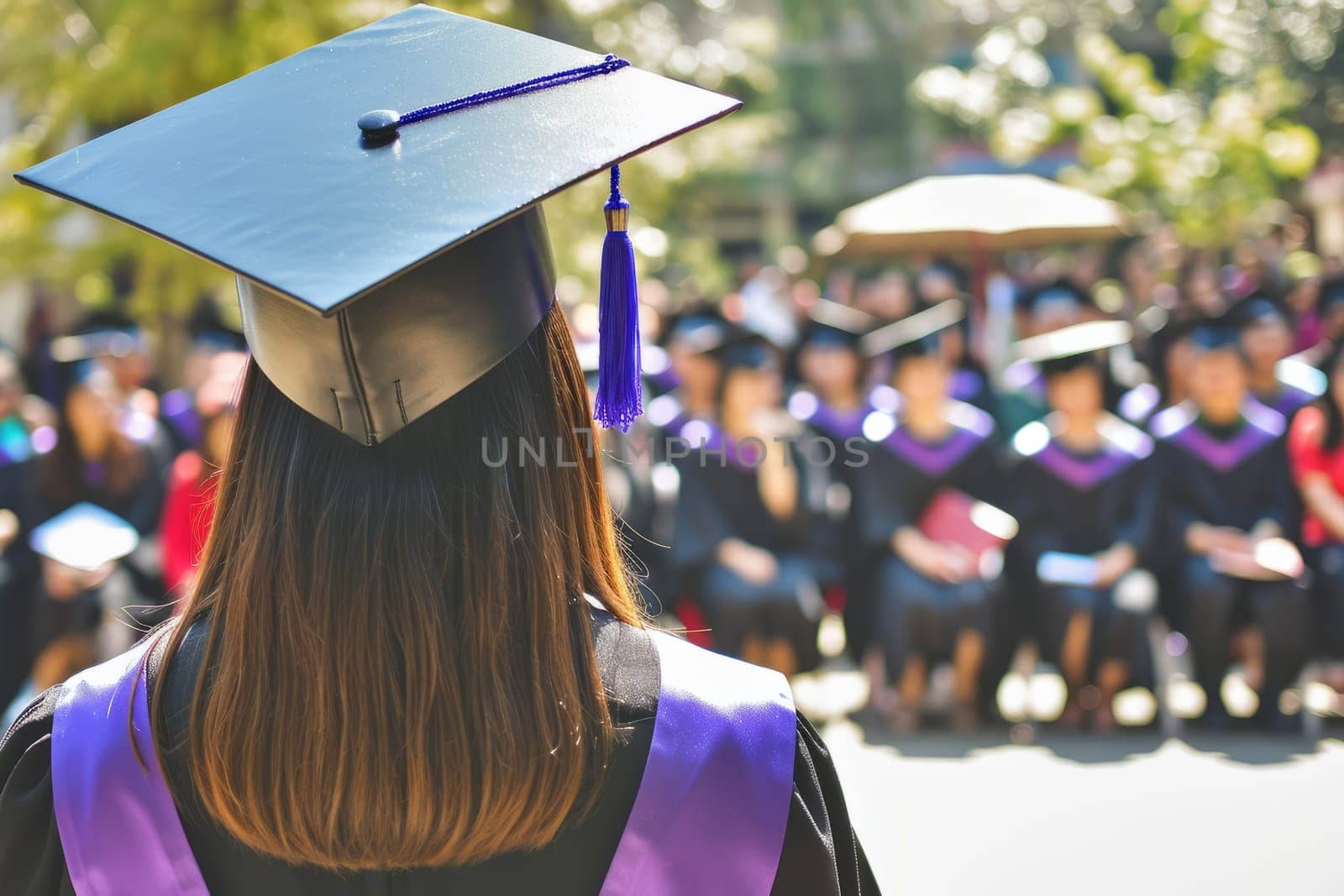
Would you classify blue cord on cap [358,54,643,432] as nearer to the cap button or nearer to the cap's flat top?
the cap's flat top

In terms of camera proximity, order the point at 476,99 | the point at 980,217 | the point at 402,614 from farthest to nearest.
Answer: the point at 980,217 → the point at 476,99 → the point at 402,614

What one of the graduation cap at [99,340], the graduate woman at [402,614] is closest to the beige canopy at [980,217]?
the graduation cap at [99,340]

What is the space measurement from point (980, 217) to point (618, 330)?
590cm

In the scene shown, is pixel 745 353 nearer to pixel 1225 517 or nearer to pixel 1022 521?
pixel 1022 521

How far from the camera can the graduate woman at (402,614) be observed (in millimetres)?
1224

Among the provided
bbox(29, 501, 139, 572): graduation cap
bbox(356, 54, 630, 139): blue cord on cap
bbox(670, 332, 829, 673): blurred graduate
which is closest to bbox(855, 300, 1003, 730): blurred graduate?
bbox(670, 332, 829, 673): blurred graduate

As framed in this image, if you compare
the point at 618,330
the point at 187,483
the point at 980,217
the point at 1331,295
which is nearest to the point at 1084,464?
the point at 1331,295

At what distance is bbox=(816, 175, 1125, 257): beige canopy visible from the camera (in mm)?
7195

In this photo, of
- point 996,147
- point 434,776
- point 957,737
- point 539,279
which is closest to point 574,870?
point 434,776

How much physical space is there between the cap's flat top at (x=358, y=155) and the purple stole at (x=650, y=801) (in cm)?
45

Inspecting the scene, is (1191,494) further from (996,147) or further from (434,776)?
(996,147)

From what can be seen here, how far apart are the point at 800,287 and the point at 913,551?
14.2 feet

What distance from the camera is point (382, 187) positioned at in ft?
4.17

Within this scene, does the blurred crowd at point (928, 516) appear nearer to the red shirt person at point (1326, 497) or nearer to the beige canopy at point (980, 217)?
the red shirt person at point (1326, 497)
